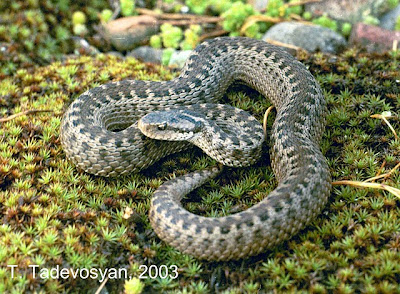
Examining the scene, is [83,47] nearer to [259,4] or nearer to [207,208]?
[259,4]

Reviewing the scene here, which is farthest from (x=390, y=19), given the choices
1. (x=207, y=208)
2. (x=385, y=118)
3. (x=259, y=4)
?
(x=207, y=208)

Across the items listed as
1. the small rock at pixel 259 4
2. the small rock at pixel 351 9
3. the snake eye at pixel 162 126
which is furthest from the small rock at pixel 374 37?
the snake eye at pixel 162 126

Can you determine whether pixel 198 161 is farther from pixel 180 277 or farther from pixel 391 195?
pixel 391 195

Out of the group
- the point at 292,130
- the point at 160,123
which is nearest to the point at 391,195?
the point at 292,130

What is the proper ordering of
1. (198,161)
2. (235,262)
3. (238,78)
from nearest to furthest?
1. (235,262)
2. (198,161)
3. (238,78)

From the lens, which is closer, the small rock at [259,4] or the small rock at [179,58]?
the small rock at [179,58]

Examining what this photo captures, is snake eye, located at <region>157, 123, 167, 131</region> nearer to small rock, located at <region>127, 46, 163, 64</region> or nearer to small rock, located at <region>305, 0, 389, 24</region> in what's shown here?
small rock, located at <region>127, 46, 163, 64</region>

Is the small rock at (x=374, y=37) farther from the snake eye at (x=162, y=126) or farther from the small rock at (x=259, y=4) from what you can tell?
the snake eye at (x=162, y=126)
